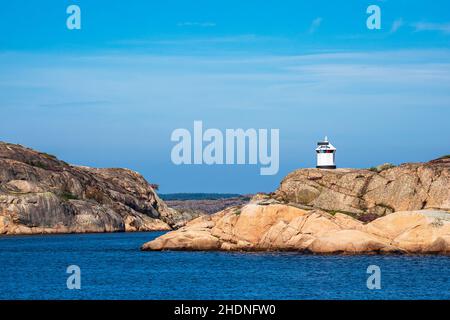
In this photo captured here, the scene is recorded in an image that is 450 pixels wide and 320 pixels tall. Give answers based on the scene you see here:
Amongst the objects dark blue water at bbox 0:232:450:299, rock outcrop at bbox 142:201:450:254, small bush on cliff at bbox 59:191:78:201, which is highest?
small bush on cliff at bbox 59:191:78:201

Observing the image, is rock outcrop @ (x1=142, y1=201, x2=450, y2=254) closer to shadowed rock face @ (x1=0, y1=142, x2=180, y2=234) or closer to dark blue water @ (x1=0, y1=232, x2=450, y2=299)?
dark blue water @ (x1=0, y1=232, x2=450, y2=299)

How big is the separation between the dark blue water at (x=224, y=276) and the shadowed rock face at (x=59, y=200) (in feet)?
195

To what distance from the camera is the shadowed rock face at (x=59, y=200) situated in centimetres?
15188

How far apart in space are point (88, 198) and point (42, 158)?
47.0 ft

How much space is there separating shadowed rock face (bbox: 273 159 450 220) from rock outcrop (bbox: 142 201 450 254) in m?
8.42

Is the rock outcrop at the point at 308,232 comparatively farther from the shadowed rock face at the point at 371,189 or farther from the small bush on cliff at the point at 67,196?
the small bush on cliff at the point at 67,196

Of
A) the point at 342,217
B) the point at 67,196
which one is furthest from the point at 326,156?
the point at 67,196

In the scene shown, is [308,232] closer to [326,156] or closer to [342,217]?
[342,217]

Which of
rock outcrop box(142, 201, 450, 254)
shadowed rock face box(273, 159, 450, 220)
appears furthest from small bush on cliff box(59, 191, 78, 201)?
shadowed rock face box(273, 159, 450, 220)

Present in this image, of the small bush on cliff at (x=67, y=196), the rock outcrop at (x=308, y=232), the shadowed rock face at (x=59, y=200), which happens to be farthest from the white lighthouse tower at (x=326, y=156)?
the small bush on cliff at (x=67, y=196)

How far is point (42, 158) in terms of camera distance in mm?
183250

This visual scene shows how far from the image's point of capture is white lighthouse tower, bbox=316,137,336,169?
4141 inches
